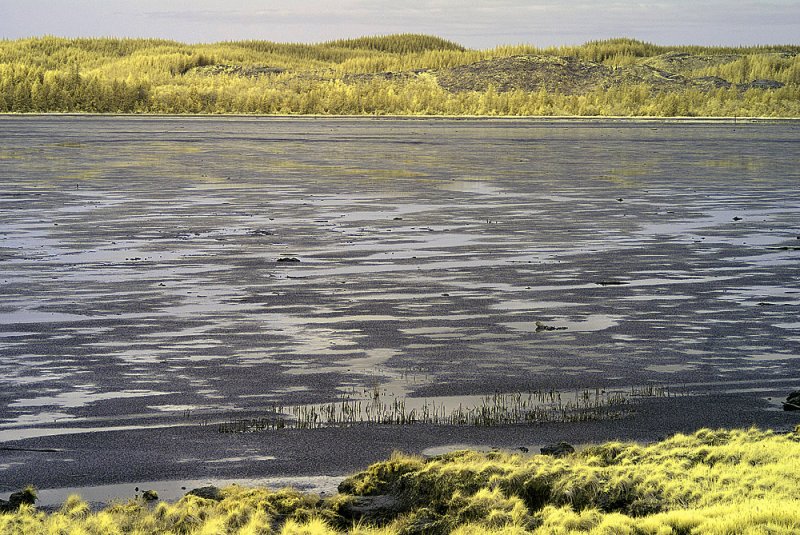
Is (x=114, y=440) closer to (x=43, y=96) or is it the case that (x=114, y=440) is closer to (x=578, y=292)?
(x=578, y=292)

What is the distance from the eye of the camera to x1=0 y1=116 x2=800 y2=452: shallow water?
40.4 feet

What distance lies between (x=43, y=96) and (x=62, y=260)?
16737 centimetres

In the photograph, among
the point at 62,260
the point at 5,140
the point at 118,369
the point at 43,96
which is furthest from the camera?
the point at 43,96

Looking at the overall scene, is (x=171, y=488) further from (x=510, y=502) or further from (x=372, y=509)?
(x=510, y=502)

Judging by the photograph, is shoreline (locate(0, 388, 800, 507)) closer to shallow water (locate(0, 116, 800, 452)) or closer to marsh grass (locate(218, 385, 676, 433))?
marsh grass (locate(218, 385, 676, 433))

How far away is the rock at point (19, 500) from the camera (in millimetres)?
8227

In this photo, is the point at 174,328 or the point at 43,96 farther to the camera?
the point at 43,96

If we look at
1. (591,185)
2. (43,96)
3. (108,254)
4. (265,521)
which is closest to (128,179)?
(591,185)

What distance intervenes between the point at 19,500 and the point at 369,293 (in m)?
9.24

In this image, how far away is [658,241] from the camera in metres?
23.7

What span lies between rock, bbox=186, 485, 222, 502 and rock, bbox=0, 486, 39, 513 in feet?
3.69

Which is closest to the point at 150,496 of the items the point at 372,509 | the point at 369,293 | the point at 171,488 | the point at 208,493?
the point at 171,488

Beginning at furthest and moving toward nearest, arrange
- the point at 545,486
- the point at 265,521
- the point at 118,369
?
the point at 118,369 < the point at 545,486 < the point at 265,521

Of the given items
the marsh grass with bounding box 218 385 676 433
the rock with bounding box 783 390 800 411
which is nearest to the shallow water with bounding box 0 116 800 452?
the marsh grass with bounding box 218 385 676 433
